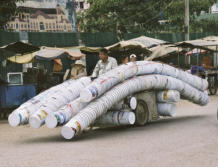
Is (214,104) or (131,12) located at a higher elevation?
(131,12)

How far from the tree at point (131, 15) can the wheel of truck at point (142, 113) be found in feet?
97.8

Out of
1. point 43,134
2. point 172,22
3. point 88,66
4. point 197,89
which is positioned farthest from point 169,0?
point 43,134

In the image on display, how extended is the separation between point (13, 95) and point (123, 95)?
574cm

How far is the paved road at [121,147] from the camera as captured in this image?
724 cm

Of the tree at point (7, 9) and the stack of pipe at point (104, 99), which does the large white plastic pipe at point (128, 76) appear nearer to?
the stack of pipe at point (104, 99)

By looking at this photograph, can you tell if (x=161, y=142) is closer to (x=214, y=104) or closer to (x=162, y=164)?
(x=162, y=164)

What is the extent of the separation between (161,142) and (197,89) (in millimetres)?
4779

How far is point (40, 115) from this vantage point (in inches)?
387

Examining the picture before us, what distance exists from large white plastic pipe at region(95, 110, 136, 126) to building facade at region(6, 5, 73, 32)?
16.0m

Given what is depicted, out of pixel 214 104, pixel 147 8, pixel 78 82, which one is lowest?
pixel 214 104

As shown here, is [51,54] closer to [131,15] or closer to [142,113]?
[142,113]

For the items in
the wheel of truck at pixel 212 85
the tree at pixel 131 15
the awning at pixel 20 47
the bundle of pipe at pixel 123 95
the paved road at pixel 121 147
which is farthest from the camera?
the tree at pixel 131 15

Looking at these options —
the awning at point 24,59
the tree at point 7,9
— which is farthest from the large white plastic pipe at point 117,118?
the tree at point 7,9

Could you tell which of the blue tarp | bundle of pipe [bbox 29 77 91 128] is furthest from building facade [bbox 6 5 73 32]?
bundle of pipe [bbox 29 77 91 128]
